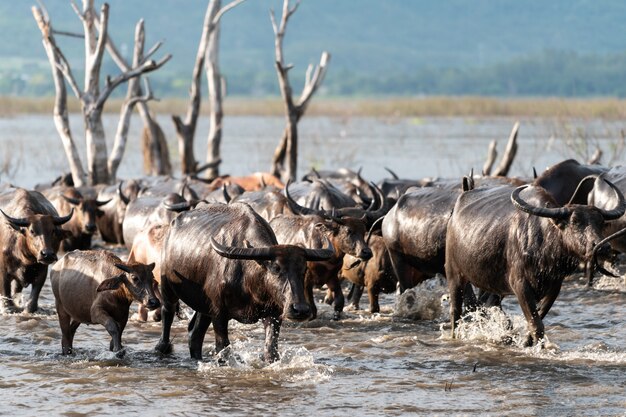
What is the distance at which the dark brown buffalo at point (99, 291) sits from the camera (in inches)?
373

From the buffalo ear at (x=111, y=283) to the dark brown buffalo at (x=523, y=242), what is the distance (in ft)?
9.96

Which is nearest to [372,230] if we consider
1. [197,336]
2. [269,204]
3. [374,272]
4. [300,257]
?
[374,272]

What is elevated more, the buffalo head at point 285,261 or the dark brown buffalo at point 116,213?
the buffalo head at point 285,261

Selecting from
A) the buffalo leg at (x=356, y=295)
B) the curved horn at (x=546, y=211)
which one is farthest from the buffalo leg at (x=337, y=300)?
the curved horn at (x=546, y=211)

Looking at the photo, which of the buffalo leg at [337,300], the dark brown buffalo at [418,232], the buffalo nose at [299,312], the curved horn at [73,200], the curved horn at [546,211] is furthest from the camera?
the curved horn at [73,200]

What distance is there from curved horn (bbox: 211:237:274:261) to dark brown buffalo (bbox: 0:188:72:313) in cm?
309

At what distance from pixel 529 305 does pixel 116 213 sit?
9960mm

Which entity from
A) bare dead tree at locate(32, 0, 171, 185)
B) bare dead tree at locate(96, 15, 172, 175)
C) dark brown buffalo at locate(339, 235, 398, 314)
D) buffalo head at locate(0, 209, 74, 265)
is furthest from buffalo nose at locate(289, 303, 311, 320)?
bare dead tree at locate(96, 15, 172, 175)

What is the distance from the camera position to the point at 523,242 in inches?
386

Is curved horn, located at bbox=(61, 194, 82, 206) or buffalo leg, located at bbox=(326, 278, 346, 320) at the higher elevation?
curved horn, located at bbox=(61, 194, 82, 206)

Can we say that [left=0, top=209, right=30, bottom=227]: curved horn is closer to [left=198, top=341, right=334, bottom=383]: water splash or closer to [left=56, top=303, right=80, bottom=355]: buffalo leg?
[left=56, top=303, right=80, bottom=355]: buffalo leg

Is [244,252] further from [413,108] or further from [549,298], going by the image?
[413,108]

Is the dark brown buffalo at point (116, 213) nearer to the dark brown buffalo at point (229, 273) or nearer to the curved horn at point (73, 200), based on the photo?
the curved horn at point (73, 200)

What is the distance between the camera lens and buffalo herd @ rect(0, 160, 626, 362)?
9.26 m
